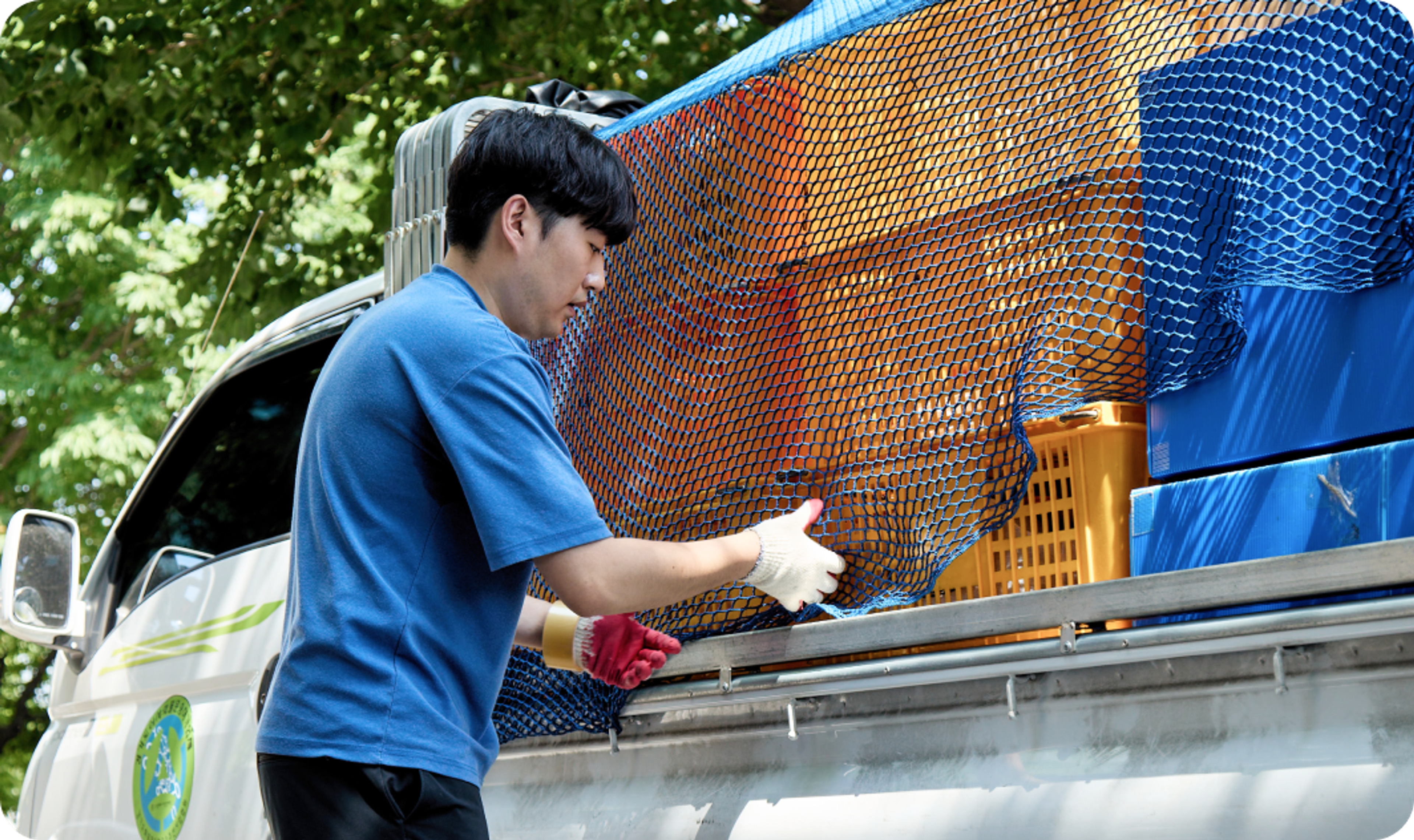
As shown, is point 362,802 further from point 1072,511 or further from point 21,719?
point 21,719

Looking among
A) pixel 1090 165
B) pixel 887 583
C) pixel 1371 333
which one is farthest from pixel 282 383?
pixel 1371 333

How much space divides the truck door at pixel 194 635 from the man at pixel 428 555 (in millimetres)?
1655

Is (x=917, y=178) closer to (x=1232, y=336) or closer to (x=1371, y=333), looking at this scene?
(x=1232, y=336)

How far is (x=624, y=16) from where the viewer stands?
22.5 feet

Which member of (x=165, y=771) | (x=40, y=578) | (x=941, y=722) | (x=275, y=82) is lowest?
→ (x=941, y=722)

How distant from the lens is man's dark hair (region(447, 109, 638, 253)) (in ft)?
6.26

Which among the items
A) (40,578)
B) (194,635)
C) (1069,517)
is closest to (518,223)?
(1069,517)

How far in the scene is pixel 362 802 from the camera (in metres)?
1.68

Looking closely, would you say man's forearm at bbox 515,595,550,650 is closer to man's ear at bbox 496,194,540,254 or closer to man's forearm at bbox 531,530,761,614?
man's forearm at bbox 531,530,761,614

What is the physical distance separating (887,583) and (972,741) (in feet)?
0.95

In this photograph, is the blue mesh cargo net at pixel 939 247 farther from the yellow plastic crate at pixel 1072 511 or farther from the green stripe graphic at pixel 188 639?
the green stripe graphic at pixel 188 639

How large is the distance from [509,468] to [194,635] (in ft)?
7.60

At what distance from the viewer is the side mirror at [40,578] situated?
12.3 ft

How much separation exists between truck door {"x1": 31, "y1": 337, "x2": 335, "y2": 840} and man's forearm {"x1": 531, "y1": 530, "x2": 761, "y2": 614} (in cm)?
177
